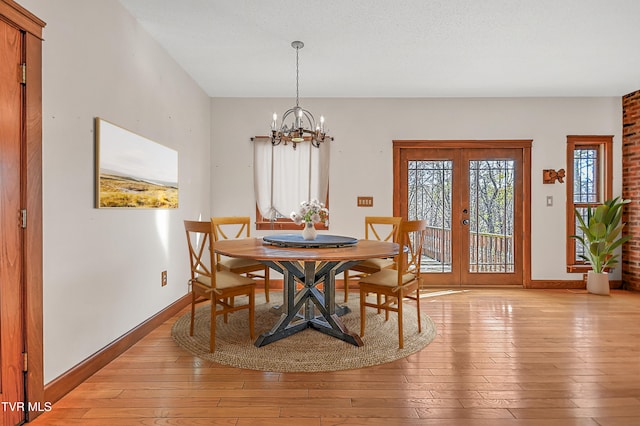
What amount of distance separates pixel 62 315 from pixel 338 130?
3.66 metres

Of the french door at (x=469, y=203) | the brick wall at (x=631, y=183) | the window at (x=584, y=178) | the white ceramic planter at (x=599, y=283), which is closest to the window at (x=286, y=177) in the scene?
the french door at (x=469, y=203)

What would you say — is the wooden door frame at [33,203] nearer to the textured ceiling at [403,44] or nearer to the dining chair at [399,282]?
the textured ceiling at [403,44]

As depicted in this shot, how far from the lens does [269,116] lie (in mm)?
4793

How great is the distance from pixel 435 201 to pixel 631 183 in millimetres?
2507

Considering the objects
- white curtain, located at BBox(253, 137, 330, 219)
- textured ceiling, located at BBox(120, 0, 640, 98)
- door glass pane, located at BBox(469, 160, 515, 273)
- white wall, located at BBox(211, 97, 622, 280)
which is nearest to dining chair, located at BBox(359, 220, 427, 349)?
textured ceiling, located at BBox(120, 0, 640, 98)

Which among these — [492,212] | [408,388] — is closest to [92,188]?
[408,388]

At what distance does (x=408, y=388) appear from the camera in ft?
7.02

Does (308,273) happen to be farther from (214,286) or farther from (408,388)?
(408,388)

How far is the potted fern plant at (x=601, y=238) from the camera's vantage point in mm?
4398

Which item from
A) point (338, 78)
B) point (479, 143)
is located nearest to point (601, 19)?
point (479, 143)

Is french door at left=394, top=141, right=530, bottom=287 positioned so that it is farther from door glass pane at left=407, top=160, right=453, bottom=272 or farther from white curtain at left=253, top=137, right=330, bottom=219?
white curtain at left=253, top=137, right=330, bottom=219

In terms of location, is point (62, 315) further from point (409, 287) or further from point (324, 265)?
point (409, 287)

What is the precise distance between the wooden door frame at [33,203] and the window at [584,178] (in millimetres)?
5587

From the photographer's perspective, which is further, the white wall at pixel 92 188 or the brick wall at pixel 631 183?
the brick wall at pixel 631 183
